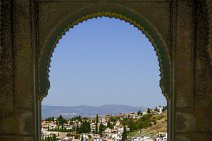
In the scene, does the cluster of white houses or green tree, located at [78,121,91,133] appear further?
green tree, located at [78,121,91,133]

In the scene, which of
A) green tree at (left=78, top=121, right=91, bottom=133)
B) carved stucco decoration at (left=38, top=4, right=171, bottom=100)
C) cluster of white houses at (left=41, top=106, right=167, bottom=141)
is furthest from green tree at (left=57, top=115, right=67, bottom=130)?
carved stucco decoration at (left=38, top=4, right=171, bottom=100)

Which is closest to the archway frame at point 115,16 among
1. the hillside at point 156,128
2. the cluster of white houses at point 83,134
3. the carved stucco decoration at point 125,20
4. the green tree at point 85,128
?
the carved stucco decoration at point 125,20

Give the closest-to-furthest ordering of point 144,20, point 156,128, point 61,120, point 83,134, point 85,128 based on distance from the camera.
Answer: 1. point 144,20
2. point 156,128
3. point 83,134
4. point 85,128
5. point 61,120

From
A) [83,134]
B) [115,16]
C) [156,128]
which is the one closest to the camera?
[115,16]

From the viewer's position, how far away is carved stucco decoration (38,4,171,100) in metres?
8.55

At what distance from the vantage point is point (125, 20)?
356 inches

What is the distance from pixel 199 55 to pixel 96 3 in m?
2.41

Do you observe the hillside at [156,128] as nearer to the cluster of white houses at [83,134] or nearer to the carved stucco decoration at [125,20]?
the cluster of white houses at [83,134]

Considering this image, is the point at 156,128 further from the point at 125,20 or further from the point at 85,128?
the point at 125,20

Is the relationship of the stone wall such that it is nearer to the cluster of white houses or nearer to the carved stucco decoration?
the carved stucco decoration

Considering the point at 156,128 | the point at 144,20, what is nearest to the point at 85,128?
the point at 156,128

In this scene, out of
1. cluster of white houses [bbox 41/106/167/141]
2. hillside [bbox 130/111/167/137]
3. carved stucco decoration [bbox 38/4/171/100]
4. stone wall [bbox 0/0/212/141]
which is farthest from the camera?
cluster of white houses [bbox 41/106/167/141]

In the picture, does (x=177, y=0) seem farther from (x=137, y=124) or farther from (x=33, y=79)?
(x=137, y=124)

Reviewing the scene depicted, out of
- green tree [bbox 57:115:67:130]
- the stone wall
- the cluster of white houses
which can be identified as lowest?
the cluster of white houses
